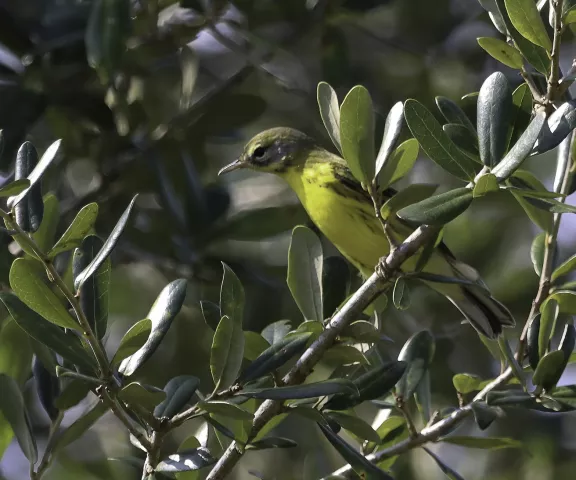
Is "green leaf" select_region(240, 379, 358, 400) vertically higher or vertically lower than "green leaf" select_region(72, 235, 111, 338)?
lower

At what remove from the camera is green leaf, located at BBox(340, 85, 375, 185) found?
1788 mm

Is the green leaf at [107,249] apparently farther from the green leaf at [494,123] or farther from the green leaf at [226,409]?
the green leaf at [494,123]

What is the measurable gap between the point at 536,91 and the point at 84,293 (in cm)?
100

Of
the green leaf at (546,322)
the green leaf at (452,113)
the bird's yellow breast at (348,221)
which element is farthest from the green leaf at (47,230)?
the bird's yellow breast at (348,221)

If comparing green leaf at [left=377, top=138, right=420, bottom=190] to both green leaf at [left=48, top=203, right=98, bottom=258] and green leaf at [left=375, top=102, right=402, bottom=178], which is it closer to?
green leaf at [left=375, top=102, right=402, bottom=178]

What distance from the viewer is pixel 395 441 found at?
91.4 inches

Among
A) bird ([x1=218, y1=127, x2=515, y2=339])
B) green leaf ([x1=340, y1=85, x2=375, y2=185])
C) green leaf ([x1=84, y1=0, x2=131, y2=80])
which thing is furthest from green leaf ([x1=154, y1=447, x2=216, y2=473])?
green leaf ([x1=84, y1=0, x2=131, y2=80])

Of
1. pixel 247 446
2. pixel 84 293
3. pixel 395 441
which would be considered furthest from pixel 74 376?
pixel 395 441

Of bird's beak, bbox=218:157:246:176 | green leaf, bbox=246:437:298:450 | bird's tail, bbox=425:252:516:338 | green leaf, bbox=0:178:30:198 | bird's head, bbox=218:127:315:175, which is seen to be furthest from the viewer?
bird's beak, bbox=218:157:246:176

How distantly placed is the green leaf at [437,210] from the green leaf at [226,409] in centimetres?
46

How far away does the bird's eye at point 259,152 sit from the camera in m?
4.45

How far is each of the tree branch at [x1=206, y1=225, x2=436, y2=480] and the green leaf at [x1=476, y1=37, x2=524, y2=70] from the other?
38cm

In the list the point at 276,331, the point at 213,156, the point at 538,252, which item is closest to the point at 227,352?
the point at 276,331

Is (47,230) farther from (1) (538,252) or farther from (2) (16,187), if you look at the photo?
(1) (538,252)
